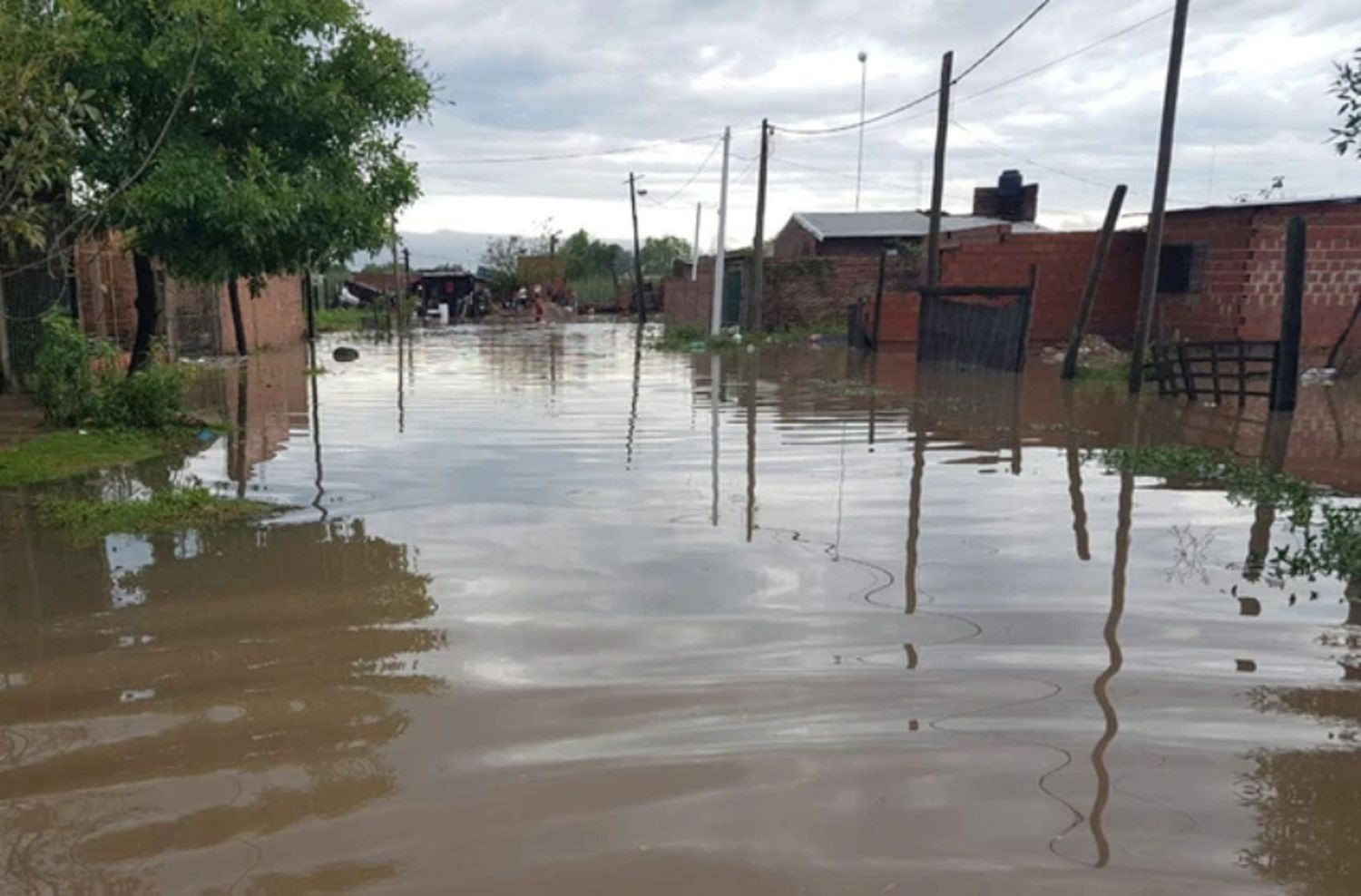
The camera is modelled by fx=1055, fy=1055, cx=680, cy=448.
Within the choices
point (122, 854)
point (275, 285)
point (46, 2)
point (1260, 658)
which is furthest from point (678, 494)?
point (275, 285)

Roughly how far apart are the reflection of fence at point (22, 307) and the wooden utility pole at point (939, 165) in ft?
51.6

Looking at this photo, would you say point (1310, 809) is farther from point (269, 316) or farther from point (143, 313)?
point (269, 316)

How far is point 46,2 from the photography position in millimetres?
8945

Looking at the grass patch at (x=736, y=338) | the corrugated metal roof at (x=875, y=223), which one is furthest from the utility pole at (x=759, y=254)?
the corrugated metal roof at (x=875, y=223)

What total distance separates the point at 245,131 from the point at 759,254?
20.3 metres

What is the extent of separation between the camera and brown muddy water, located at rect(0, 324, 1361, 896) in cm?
299

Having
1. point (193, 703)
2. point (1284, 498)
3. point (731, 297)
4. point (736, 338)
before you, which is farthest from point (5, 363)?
point (731, 297)

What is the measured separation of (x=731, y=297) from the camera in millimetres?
35250

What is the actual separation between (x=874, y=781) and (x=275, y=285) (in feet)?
90.5

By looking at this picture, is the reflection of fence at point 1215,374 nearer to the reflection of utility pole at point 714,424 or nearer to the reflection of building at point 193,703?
the reflection of utility pole at point 714,424

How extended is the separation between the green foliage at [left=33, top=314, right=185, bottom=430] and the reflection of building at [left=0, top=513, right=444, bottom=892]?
4.73m

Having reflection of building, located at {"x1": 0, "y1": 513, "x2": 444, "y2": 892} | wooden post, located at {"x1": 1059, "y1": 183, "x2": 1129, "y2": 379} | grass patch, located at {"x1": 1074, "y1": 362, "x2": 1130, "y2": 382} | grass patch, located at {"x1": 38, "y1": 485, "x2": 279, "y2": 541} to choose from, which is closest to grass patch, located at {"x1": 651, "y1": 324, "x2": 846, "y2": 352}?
grass patch, located at {"x1": 1074, "y1": 362, "x2": 1130, "y2": 382}

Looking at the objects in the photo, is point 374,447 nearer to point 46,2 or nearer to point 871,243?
point 46,2

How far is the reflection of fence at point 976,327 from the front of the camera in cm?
1730
